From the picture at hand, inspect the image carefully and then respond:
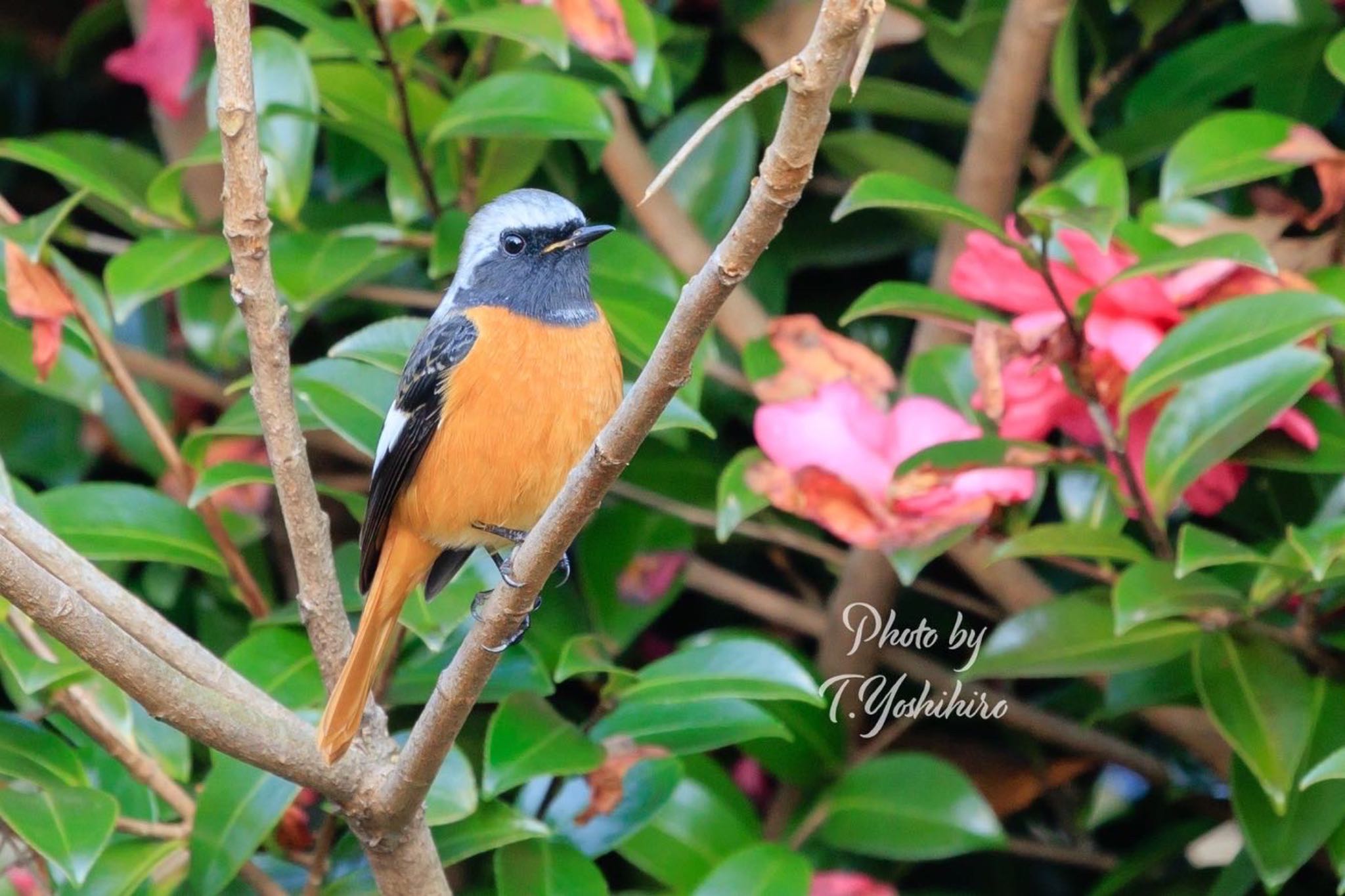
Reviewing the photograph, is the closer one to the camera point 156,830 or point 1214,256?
point 1214,256

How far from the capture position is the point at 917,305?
2170mm

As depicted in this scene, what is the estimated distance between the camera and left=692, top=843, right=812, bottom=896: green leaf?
205 centimetres

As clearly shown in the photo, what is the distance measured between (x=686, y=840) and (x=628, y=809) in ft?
0.53

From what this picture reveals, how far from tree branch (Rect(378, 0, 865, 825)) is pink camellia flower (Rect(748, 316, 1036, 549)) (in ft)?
2.01

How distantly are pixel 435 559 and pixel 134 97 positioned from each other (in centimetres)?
182

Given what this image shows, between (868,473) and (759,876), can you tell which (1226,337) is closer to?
(868,473)

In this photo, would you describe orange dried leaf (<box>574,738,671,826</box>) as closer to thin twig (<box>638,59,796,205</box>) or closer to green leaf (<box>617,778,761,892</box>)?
green leaf (<box>617,778,761,892</box>)

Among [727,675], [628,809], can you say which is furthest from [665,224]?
[628,809]

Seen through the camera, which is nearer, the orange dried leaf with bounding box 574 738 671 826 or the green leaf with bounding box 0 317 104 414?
the orange dried leaf with bounding box 574 738 671 826

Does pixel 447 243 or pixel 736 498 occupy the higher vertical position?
pixel 447 243

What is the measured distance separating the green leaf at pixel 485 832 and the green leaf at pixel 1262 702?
90 centimetres

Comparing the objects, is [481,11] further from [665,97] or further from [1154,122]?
[1154,122]

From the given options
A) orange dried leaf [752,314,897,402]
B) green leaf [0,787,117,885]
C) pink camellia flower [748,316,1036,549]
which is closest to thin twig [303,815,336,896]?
green leaf [0,787,117,885]

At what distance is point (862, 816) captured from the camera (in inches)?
91.5
